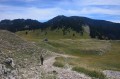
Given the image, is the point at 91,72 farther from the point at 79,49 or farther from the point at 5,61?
the point at 79,49

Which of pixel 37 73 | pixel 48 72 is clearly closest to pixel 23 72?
pixel 37 73

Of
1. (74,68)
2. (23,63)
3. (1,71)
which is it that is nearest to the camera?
(1,71)

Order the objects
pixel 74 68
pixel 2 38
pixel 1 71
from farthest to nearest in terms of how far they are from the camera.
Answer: pixel 2 38 < pixel 74 68 < pixel 1 71

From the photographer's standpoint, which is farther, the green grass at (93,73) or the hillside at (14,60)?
the green grass at (93,73)

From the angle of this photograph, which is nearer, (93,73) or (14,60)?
(14,60)

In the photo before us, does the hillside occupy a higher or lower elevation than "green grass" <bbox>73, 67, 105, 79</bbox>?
higher

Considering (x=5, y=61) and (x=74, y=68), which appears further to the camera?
(x=74, y=68)

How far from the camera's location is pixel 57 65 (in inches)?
2381

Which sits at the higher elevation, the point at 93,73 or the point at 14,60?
the point at 14,60

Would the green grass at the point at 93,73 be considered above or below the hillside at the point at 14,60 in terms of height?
below

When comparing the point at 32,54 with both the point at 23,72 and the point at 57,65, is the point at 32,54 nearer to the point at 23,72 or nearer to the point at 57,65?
the point at 57,65

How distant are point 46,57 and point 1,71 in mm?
33475

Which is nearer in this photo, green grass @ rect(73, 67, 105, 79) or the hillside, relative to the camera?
the hillside

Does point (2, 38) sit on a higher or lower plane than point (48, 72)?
higher
